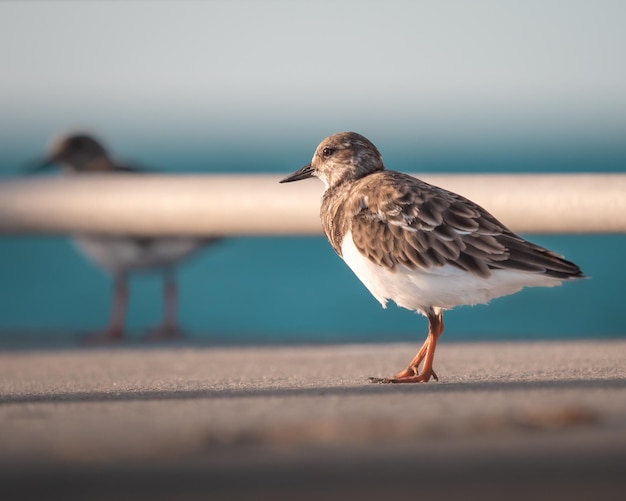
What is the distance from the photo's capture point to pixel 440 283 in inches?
155

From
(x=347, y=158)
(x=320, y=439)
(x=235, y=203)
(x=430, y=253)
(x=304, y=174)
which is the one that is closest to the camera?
(x=320, y=439)

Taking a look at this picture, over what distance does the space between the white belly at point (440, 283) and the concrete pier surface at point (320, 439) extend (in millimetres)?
312

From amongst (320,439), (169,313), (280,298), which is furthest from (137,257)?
(280,298)

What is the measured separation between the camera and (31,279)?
17.2 m

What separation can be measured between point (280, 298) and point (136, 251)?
8.40m

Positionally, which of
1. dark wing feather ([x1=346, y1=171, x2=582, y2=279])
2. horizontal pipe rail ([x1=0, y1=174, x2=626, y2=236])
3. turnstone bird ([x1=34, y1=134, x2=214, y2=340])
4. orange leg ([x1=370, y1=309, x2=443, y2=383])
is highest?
dark wing feather ([x1=346, y1=171, x2=582, y2=279])

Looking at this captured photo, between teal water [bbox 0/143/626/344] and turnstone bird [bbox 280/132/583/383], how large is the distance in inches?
150

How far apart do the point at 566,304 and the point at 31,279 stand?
8240mm

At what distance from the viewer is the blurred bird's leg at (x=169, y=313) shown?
684 cm

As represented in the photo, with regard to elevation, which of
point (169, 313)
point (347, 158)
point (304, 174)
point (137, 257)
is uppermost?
point (347, 158)

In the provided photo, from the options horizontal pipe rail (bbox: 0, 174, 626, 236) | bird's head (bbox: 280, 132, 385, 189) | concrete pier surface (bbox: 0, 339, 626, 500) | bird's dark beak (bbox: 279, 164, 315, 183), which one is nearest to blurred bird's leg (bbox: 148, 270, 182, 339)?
horizontal pipe rail (bbox: 0, 174, 626, 236)

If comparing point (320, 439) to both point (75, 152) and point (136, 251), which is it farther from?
point (75, 152)

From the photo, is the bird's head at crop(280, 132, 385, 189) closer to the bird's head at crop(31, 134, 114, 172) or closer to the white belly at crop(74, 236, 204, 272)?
the white belly at crop(74, 236, 204, 272)

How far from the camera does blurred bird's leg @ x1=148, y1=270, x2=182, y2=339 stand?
269 inches
